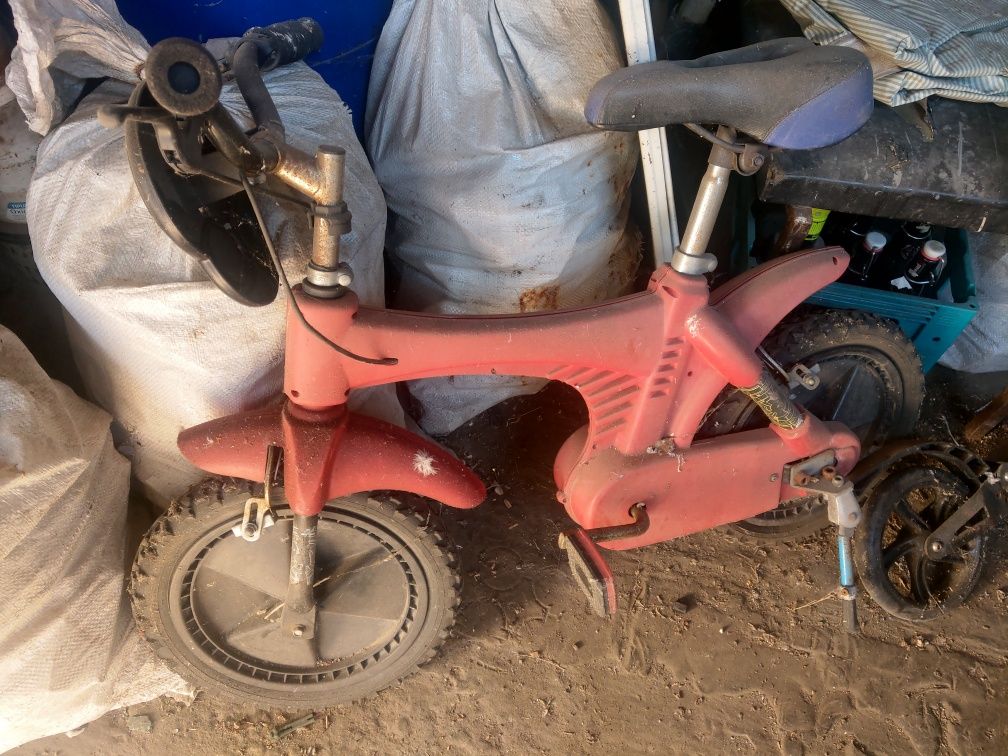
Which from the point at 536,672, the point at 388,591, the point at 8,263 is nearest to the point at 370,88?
the point at 8,263

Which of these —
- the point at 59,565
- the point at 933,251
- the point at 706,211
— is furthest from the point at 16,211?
the point at 933,251

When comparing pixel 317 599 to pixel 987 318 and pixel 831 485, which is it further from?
pixel 987 318

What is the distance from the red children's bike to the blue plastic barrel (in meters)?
0.25

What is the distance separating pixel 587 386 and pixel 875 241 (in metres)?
0.70

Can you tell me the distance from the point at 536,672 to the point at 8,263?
4.44 feet

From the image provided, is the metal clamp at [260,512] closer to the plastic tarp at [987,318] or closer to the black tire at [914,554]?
the black tire at [914,554]

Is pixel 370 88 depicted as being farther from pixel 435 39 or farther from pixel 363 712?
pixel 363 712

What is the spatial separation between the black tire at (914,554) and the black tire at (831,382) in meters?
0.13

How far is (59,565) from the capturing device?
1282 mm

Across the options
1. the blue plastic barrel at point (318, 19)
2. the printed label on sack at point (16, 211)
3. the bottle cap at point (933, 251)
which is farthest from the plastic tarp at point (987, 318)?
the printed label on sack at point (16, 211)

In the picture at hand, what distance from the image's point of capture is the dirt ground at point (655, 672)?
159cm

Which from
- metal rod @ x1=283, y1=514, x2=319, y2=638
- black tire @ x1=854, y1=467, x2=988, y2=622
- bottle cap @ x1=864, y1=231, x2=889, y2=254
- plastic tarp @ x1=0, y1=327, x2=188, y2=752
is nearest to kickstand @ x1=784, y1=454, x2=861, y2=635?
black tire @ x1=854, y1=467, x2=988, y2=622

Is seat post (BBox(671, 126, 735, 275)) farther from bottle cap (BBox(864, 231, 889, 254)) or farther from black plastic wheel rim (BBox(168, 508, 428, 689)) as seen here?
black plastic wheel rim (BBox(168, 508, 428, 689))

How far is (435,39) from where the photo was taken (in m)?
1.36
